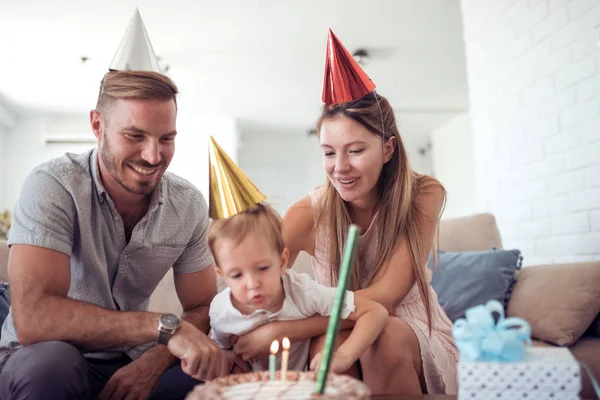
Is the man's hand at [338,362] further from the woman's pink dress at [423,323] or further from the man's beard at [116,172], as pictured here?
the man's beard at [116,172]

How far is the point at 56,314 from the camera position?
1329mm

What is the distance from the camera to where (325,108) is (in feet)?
5.77

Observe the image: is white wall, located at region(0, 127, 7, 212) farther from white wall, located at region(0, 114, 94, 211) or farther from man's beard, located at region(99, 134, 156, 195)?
man's beard, located at region(99, 134, 156, 195)

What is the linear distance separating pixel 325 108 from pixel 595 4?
1546 millimetres

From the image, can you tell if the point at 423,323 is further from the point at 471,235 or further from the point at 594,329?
the point at 471,235

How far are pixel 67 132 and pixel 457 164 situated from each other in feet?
17.6

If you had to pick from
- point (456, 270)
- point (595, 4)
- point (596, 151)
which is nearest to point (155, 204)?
point (456, 270)

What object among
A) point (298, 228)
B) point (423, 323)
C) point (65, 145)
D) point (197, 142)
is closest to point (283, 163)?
point (197, 142)

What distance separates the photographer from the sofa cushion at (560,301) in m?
2.15

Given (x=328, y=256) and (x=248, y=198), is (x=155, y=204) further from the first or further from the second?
(x=328, y=256)

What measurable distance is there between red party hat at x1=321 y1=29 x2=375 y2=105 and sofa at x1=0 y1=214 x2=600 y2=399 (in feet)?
2.47

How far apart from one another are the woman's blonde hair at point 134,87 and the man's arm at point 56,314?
1.44 ft

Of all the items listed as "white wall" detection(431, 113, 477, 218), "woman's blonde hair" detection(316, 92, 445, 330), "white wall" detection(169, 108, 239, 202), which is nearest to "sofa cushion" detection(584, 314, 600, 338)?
"woman's blonde hair" detection(316, 92, 445, 330)

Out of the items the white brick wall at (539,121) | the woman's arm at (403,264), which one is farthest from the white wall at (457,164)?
the woman's arm at (403,264)
